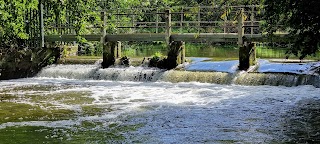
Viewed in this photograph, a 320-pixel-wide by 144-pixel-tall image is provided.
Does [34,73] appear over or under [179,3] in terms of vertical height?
under

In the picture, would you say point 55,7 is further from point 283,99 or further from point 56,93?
point 283,99

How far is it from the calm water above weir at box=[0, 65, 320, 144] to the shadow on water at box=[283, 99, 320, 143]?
0.02 m

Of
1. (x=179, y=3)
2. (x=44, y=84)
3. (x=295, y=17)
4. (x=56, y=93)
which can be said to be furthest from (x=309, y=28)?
(x=179, y=3)

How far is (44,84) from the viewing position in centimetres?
1586

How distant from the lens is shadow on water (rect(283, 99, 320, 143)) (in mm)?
7793

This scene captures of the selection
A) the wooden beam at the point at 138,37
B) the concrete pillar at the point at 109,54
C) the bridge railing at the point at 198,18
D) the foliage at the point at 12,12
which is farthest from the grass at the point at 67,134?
the concrete pillar at the point at 109,54

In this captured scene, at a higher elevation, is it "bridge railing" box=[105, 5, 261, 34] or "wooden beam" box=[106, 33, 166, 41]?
"bridge railing" box=[105, 5, 261, 34]

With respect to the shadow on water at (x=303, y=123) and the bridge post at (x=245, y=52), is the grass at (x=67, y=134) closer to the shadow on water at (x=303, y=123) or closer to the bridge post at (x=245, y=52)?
the shadow on water at (x=303, y=123)

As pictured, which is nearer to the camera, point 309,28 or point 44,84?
point 309,28

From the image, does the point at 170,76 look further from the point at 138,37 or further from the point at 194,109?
the point at 194,109

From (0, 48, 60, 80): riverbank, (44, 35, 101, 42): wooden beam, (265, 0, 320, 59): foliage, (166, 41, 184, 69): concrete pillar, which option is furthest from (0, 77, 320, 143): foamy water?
(44, 35, 101, 42): wooden beam

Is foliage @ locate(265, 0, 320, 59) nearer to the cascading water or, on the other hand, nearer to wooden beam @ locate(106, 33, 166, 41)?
the cascading water

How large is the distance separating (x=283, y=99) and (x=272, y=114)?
1969mm

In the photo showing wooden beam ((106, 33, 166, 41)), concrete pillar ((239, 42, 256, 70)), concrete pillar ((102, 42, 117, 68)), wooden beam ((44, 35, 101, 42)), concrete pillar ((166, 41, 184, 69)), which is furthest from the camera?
wooden beam ((44, 35, 101, 42))
